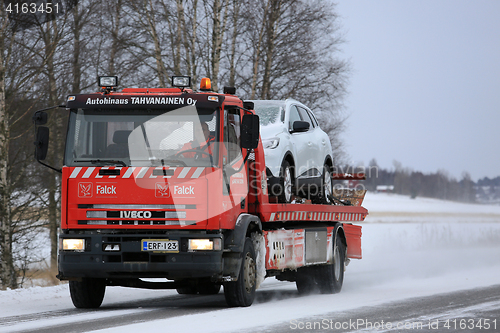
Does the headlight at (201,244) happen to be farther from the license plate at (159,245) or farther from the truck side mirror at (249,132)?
the truck side mirror at (249,132)

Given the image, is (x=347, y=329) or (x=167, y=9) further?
(x=167, y=9)

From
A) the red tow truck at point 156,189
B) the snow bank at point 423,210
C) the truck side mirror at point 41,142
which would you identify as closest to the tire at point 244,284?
the red tow truck at point 156,189

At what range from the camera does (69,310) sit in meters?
9.15

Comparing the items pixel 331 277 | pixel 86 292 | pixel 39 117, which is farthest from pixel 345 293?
pixel 39 117

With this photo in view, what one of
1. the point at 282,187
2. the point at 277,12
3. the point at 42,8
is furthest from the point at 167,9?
the point at 282,187

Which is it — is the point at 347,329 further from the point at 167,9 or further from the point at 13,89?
the point at 167,9

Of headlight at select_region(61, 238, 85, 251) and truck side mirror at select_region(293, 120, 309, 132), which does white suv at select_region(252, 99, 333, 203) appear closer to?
truck side mirror at select_region(293, 120, 309, 132)

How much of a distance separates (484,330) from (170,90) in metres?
4.74

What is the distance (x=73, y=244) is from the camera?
8375 millimetres

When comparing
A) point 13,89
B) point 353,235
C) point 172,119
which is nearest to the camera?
point 172,119

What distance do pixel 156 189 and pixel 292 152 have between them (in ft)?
11.0

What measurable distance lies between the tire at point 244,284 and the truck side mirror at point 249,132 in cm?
130

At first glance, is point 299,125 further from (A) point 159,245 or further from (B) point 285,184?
(A) point 159,245

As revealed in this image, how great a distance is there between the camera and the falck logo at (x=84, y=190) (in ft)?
27.3
